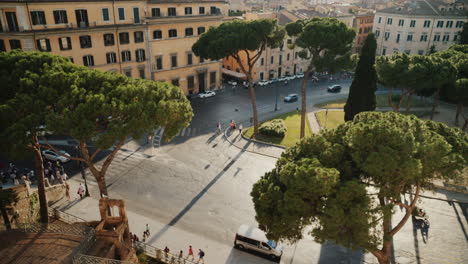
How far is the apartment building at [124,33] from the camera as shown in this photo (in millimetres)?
38031

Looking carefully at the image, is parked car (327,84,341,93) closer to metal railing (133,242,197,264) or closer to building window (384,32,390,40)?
building window (384,32,390,40)

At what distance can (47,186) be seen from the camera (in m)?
28.8

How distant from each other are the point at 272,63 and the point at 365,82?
33391 mm

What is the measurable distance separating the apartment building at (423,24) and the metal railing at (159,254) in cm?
6658

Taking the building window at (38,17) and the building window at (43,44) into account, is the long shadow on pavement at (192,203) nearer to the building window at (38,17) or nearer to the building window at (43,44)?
the building window at (43,44)

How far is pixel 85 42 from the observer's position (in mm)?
43156

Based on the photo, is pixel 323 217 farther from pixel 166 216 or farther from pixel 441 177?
pixel 166 216

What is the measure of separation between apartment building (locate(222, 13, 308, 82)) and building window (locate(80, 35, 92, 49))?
27000mm

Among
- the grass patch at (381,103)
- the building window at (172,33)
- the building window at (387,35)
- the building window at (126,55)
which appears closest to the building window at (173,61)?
the building window at (172,33)

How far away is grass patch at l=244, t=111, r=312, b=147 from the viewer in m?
39.8

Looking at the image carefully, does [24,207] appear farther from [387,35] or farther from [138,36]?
[387,35]

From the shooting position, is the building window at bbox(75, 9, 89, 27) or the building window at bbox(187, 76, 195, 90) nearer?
Answer: the building window at bbox(75, 9, 89, 27)

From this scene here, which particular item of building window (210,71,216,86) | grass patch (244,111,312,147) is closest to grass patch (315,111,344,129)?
grass patch (244,111,312,147)

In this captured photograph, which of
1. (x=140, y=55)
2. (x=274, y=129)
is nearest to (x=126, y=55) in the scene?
(x=140, y=55)
